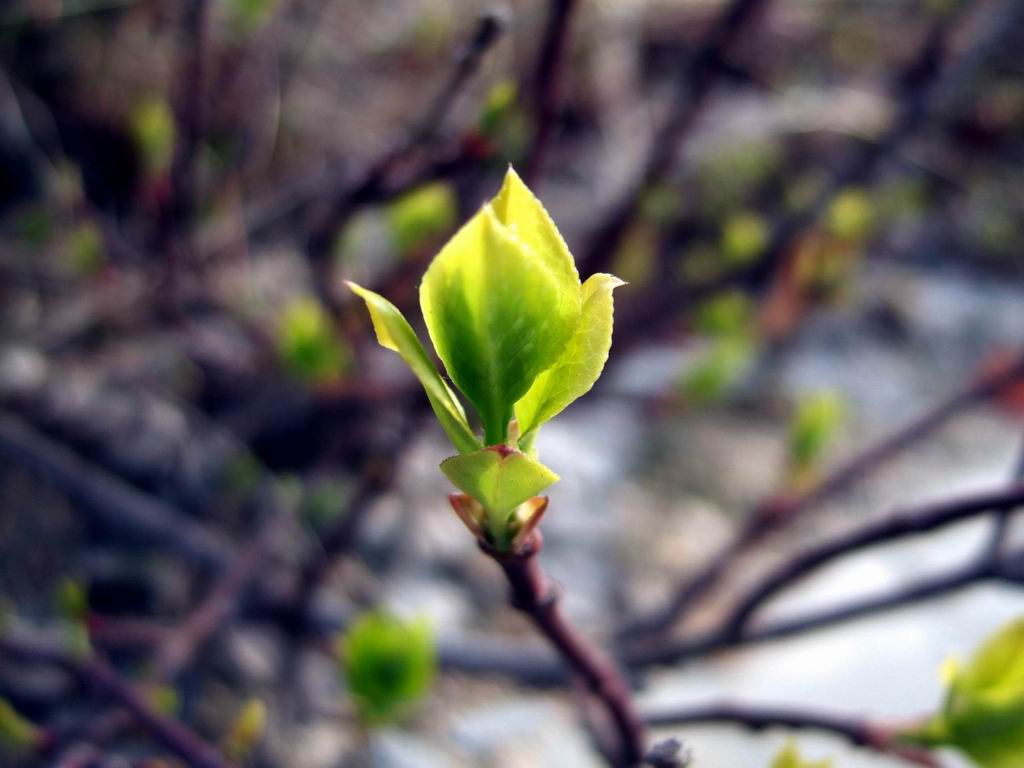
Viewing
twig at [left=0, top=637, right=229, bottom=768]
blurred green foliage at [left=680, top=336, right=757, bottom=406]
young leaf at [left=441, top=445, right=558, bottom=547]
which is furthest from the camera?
blurred green foliage at [left=680, top=336, right=757, bottom=406]

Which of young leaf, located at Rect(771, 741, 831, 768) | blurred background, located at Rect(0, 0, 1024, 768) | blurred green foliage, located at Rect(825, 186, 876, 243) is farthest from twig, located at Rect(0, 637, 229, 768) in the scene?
blurred green foliage, located at Rect(825, 186, 876, 243)

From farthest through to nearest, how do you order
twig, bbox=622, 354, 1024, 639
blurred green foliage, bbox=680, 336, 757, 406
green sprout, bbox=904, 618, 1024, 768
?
blurred green foliage, bbox=680, 336, 757, 406
twig, bbox=622, 354, 1024, 639
green sprout, bbox=904, 618, 1024, 768

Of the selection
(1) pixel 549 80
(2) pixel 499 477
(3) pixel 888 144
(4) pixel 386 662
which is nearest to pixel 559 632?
(2) pixel 499 477

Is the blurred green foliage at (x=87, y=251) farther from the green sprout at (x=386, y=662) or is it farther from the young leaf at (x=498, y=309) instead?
the young leaf at (x=498, y=309)

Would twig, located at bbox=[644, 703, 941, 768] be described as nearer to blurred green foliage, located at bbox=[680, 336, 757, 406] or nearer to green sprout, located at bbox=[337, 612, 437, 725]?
green sprout, located at bbox=[337, 612, 437, 725]

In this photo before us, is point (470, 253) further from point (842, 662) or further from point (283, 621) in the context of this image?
point (842, 662)

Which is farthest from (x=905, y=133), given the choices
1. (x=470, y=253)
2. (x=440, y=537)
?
(x=470, y=253)

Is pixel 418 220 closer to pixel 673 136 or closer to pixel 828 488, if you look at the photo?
pixel 673 136
